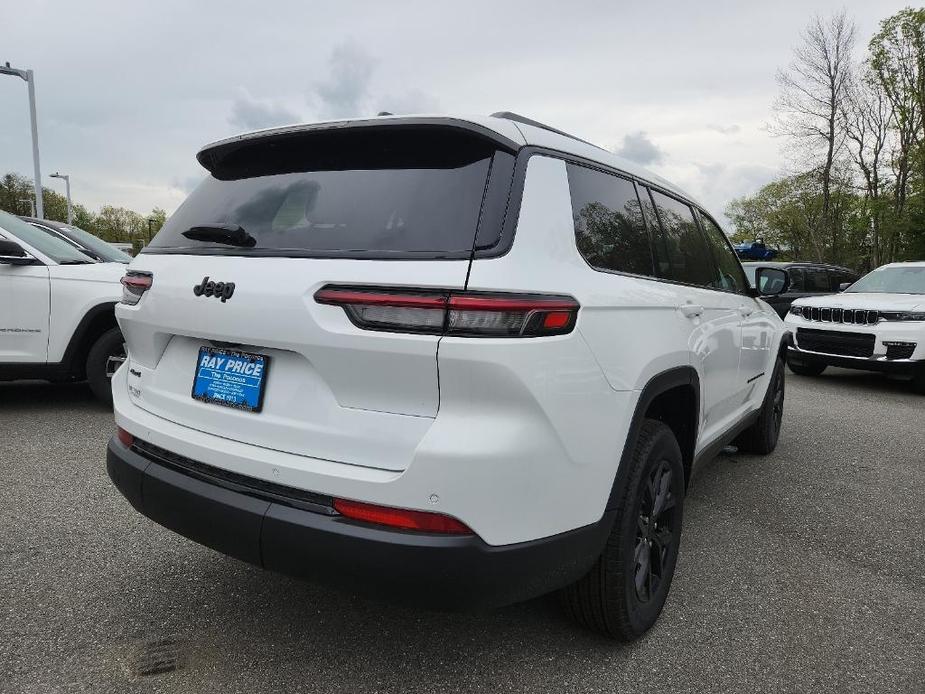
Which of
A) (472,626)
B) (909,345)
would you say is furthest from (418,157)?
(909,345)

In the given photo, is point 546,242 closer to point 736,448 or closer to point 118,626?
point 118,626

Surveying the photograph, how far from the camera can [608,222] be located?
7.68 feet

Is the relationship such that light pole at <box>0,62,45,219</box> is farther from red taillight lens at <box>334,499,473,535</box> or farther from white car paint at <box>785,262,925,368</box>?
red taillight lens at <box>334,499,473,535</box>

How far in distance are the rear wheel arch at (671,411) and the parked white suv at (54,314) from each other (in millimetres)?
4545

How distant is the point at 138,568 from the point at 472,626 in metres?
1.46

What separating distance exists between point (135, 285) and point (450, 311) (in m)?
1.34

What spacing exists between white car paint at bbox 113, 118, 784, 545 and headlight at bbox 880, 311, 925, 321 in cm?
706

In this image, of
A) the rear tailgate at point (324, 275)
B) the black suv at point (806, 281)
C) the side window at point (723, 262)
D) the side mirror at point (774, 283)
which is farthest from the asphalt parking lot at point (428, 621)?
the black suv at point (806, 281)

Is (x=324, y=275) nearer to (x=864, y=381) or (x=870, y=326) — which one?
(x=870, y=326)

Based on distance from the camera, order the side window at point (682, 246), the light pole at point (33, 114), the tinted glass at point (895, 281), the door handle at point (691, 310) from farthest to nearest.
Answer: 1. the light pole at point (33, 114)
2. the tinted glass at point (895, 281)
3. the side window at point (682, 246)
4. the door handle at point (691, 310)

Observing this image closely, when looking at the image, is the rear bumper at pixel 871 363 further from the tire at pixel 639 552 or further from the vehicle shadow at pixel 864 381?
the tire at pixel 639 552

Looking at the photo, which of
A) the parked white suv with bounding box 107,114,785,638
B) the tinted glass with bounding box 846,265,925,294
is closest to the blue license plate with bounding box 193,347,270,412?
the parked white suv with bounding box 107,114,785,638

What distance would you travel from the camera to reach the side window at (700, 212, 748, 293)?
3.65 m

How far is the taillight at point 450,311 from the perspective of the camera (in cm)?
170
